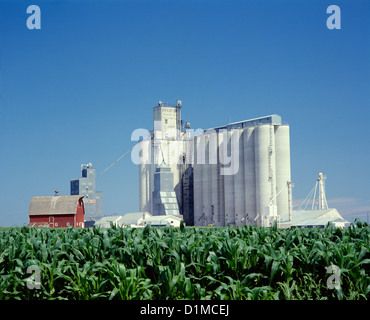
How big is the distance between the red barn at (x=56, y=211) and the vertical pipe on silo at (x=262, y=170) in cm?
4523

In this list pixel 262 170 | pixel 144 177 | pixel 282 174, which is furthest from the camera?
pixel 144 177

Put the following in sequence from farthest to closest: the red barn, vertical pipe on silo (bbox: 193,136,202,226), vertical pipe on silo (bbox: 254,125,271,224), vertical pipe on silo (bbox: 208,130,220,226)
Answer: vertical pipe on silo (bbox: 193,136,202,226) → vertical pipe on silo (bbox: 208,130,220,226) → vertical pipe on silo (bbox: 254,125,271,224) → the red barn

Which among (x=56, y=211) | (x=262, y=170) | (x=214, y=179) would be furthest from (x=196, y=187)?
(x=56, y=211)

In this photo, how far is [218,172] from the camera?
114875 millimetres

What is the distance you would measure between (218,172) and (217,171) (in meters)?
0.35

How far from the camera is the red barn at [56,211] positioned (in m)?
66.1

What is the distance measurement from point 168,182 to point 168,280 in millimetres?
114206

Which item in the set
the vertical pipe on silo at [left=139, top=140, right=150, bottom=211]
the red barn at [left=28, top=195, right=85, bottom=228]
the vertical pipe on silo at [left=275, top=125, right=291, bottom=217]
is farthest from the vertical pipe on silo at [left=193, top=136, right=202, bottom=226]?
the red barn at [left=28, top=195, right=85, bottom=228]

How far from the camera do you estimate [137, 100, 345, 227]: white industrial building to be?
10312 cm

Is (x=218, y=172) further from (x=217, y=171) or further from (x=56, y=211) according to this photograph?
(x=56, y=211)

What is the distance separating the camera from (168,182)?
126 meters

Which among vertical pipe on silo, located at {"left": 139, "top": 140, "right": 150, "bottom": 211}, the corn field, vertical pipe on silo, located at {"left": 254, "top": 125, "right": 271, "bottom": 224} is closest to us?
the corn field

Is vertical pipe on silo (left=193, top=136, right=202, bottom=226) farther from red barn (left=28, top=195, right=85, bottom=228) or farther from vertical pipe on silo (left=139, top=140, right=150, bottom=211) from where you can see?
red barn (left=28, top=195, right=85, bottom=228)

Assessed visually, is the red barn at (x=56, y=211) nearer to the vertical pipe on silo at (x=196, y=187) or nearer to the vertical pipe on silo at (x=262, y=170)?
the vertical pipe on silo at (x=262, y=170)
